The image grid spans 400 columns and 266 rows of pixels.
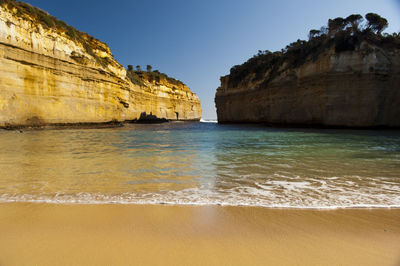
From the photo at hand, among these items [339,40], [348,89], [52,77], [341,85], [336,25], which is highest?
[336,25]

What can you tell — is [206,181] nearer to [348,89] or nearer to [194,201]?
[194,201]

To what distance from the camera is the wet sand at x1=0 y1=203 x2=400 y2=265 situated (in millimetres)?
1492

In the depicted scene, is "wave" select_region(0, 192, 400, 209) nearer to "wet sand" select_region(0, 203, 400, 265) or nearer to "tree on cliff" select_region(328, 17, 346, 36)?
"wet sand" select_region(0, 203, 400, 265)

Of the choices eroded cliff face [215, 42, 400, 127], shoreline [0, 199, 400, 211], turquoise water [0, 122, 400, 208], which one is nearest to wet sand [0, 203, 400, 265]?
shoreline [0, 199, 400, 211]

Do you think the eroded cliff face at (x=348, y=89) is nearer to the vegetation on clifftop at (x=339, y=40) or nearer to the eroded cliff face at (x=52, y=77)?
the vegetation on clifftop at (x=339, y=40)

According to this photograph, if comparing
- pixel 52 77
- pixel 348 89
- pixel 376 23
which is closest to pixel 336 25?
pixel 376 23

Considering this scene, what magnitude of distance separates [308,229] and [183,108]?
5697 cm

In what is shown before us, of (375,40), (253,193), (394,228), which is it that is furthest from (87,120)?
(375,40)

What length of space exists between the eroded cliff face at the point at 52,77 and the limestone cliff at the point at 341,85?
19.6m

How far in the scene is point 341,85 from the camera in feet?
56.4

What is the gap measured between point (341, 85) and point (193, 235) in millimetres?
20001

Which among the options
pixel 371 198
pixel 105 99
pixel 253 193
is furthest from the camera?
pixel 105 99

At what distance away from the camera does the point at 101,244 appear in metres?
1.66

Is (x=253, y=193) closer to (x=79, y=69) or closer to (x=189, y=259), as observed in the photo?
(x=189, y=259)
